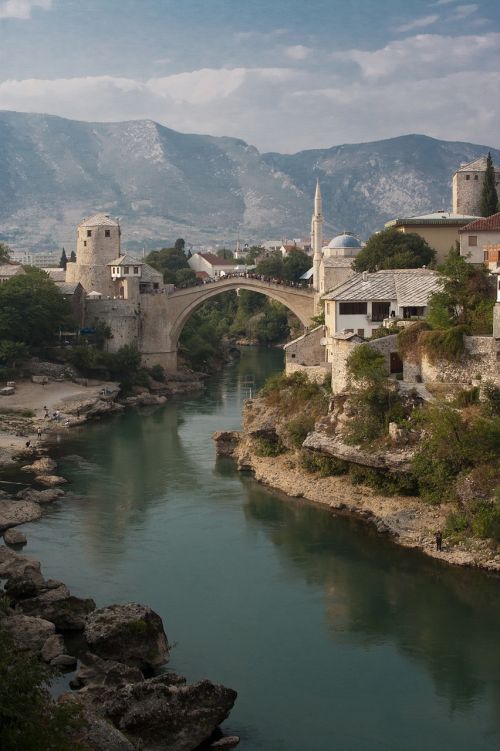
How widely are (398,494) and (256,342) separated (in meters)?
47.7

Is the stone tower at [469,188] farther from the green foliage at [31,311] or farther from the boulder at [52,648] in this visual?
the boulder at [52,648]

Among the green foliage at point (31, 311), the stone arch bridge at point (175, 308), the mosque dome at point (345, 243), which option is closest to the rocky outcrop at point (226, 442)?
the green foliage at point (31, 311)

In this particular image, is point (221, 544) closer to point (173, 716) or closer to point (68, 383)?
point (173, 716)

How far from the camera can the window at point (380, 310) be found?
30.8 metres

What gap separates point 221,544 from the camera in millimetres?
24328

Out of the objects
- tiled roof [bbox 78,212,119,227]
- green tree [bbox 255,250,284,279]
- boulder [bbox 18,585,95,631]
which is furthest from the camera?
green tree [bbox 255,250,284,279]

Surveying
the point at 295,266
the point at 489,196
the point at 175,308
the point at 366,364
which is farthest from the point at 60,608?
the point at 295,266

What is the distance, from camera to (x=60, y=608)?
19.2 meters

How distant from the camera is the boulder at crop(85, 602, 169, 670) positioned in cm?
1764

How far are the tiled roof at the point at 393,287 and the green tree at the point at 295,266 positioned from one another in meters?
38.8

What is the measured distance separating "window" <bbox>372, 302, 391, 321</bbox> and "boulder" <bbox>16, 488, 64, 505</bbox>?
1050 centimetres

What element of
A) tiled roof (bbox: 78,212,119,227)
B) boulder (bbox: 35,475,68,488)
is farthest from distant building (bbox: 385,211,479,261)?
boulder (bbox: 35,475,68,488)

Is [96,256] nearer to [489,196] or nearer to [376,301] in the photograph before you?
[489,196]

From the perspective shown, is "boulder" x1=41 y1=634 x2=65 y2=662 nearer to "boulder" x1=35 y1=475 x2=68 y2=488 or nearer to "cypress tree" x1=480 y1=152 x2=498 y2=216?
"boulder" x1=35 y1=475 x2=68 y2=488
